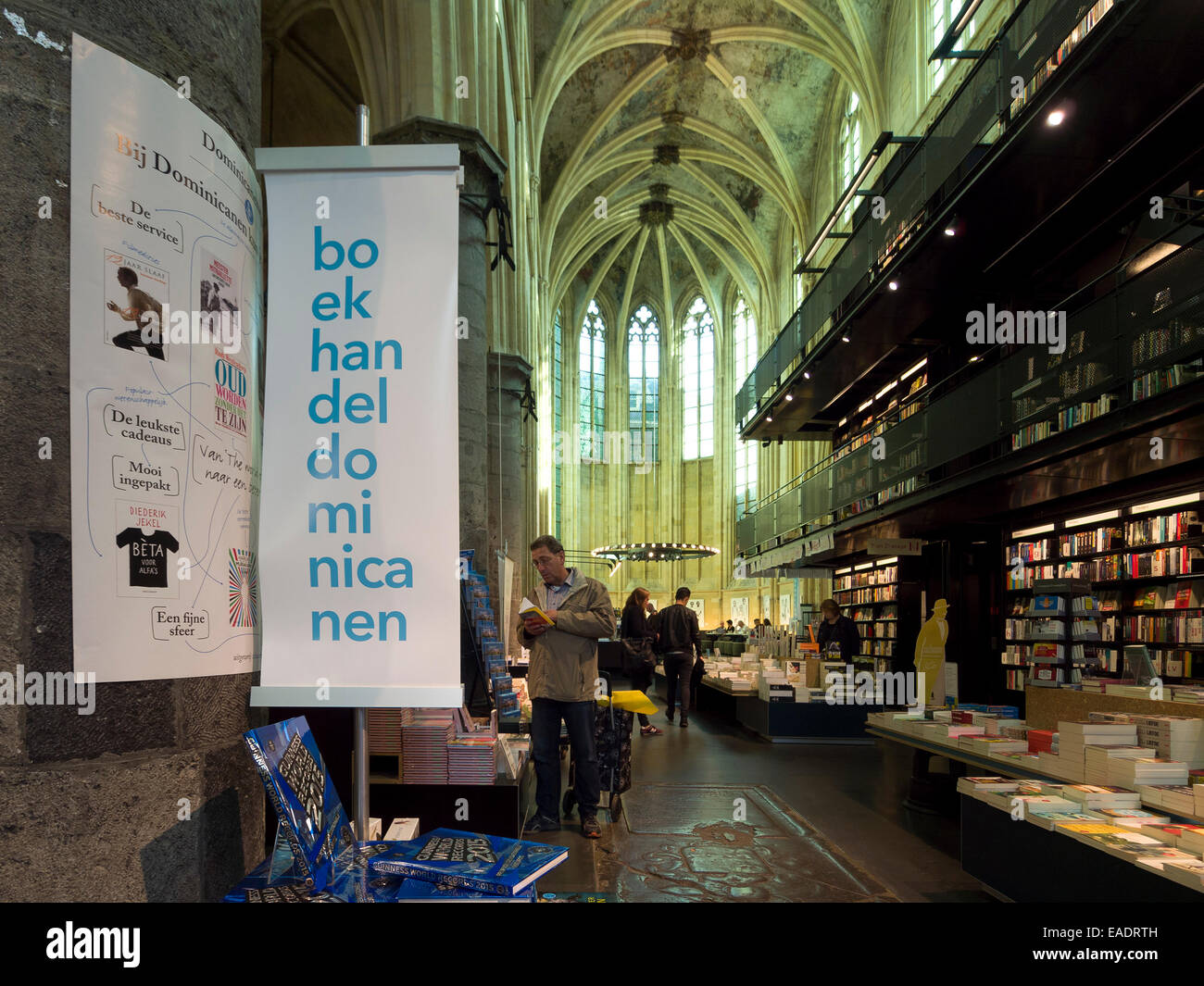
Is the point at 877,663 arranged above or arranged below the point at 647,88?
below

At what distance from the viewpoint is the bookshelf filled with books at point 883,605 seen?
1390cm

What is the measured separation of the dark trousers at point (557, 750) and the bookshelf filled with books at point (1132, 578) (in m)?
3.93

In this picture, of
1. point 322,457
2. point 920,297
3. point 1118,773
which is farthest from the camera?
point 920,297

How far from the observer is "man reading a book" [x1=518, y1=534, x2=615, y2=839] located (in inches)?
201

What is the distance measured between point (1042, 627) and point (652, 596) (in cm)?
2879

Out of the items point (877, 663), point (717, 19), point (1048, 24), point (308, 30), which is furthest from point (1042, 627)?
point (717, 19)

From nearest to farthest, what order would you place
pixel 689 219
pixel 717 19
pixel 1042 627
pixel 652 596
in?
pixel 1042 627
pixel 717 19
pixel 689 219
pixel 652 596

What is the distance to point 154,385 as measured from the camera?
1946mm

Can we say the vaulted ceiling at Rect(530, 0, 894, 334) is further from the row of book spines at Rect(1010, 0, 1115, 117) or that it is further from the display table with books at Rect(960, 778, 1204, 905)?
the display table with books at Rect(960, 778, 1204, 905)

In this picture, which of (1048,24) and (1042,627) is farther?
(1048,24)

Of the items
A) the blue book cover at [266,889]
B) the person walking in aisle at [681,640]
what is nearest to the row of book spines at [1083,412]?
the person walking in aisle at [681,640]

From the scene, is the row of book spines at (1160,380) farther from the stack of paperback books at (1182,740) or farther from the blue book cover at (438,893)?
the blue book cover at (438,893)

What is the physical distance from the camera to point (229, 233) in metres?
2.19
